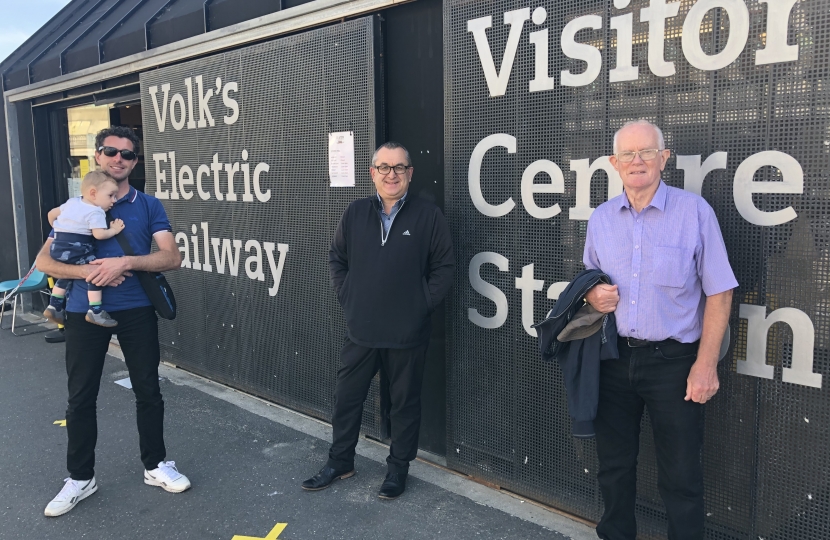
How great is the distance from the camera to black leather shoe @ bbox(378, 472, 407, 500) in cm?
354

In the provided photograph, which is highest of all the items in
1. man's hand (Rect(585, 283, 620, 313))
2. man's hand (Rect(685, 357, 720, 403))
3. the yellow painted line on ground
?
man's hand (Rect(585, 283, 620, 313))

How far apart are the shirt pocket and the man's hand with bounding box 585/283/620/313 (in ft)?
0.65

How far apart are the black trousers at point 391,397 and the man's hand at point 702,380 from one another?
152 centimetres

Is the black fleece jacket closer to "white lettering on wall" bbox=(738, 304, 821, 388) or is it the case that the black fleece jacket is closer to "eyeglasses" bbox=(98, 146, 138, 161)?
"eyeglasses" bbox=(98, 146, 138, 161)

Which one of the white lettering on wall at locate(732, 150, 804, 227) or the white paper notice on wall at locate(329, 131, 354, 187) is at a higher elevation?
the white paper notice on wall at locate(329, 131, 354, 187)

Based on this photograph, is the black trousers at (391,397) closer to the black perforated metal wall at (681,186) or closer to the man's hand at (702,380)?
the black perforated metal wall at (681,186)

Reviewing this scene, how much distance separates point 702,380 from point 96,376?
10.1ft

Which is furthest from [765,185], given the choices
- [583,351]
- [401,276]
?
[401,276]

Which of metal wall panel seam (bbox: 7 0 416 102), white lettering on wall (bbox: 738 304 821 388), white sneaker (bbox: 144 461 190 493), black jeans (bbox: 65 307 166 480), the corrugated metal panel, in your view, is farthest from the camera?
the corrugated metal panel

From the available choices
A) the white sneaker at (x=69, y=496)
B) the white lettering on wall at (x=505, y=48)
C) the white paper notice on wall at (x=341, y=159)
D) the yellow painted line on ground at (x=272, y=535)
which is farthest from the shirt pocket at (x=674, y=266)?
the white sneaker at (x=69, y=496)

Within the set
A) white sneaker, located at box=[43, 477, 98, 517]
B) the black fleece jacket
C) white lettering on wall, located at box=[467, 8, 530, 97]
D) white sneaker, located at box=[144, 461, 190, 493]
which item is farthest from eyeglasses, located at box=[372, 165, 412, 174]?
white sneaker, located at box=[43, 477, 98, 517]

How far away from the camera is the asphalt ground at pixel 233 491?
3244 mm

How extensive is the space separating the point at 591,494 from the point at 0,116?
9.52 metres

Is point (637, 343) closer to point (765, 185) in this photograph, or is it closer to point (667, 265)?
point (667, 265)
